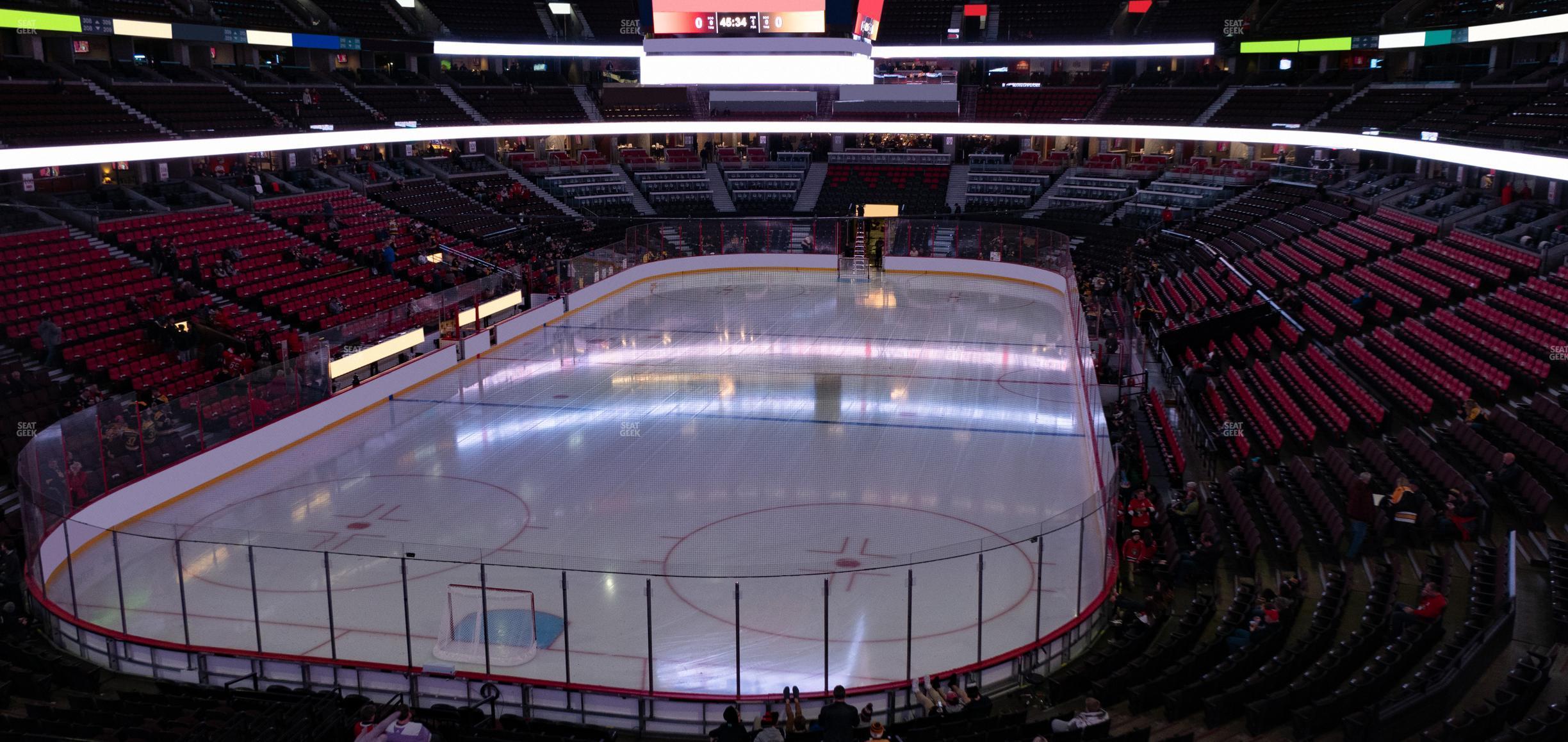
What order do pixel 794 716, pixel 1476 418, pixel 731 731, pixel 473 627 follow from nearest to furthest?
pixel 731 731, pixel 794 716, pixel 473 627, pixel 1476 418

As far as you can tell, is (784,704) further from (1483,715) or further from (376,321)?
(376,321)

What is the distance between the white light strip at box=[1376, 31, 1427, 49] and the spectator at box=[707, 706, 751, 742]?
32.7 m

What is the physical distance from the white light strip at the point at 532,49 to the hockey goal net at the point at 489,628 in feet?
111

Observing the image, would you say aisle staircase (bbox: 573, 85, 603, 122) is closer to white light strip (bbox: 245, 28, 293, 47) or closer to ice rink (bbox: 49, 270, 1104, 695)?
white light strip (bbox: 245, 28, 293, 47)

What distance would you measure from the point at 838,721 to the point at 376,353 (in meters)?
14.0

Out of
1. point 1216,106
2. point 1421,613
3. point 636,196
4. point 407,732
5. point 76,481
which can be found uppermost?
point 1216,106

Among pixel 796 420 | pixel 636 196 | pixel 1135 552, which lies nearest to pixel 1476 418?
pixel 1135 552

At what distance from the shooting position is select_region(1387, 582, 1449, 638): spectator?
30.6 ft

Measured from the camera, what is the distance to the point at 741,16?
72.6ft

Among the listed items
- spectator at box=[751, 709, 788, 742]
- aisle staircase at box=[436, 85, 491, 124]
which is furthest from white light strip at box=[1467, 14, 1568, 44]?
aisle staircase at box=[436, 85, 491, 124]

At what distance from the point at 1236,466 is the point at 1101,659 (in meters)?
5.45

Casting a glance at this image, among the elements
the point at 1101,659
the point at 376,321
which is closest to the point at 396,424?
the point at 376,321

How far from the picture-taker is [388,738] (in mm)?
7770

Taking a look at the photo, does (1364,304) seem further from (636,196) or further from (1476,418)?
(636,196)
